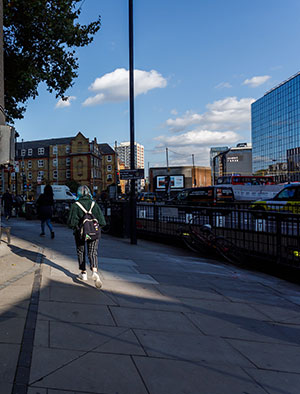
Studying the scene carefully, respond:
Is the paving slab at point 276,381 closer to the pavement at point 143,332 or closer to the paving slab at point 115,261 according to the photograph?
the pavement at point 143,332

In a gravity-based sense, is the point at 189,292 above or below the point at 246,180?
below

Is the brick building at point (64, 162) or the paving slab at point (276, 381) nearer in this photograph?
the paving slab at point (276, 381)

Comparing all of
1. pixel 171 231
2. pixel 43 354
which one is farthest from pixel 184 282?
pixel 171 231

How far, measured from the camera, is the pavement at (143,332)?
2.40m

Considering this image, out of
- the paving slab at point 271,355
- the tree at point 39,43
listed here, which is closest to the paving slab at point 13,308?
the paving slab at point 271,355

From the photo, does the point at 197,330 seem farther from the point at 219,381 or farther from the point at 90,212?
the point at 90,212

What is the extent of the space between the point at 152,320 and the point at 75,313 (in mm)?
884

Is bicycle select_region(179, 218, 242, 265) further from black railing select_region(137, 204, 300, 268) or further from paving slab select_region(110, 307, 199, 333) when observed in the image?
paving slab select_region(110, 307, 199, 333)

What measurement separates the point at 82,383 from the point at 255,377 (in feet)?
4.55

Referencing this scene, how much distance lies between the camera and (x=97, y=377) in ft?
7.81

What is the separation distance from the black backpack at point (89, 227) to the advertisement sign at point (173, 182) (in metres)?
50.1

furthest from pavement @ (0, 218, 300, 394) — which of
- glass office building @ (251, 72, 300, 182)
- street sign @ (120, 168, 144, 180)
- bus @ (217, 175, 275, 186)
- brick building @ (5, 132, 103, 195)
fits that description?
glass office building @ (251, 72, 300, 182)

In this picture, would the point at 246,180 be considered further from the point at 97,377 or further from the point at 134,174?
the point at 97,377

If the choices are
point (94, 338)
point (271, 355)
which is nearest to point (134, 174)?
point (94, 338)
